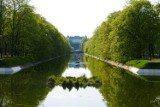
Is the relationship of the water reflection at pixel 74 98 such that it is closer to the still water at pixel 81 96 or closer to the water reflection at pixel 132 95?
the still water at pixel 81 96

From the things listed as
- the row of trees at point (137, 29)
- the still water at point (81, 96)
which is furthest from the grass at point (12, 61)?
the row of trees at point (137, 29)

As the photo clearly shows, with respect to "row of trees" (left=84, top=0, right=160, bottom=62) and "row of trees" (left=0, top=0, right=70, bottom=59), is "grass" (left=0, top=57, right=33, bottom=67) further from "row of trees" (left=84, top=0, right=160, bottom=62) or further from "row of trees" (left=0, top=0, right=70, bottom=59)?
"row of trees" (left=84, top=0, right=160, bottom=62)

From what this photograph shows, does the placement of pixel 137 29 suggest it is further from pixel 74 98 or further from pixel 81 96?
pixel 74 98

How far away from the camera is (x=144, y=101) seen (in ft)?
122

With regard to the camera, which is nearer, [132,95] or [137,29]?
[132,95]

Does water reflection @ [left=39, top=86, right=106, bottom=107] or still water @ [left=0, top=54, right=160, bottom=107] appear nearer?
still water @ [left=0, top=54, right=160, bottom=107]

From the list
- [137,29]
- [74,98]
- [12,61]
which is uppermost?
[137,29]

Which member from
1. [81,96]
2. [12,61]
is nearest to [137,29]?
[12,61]

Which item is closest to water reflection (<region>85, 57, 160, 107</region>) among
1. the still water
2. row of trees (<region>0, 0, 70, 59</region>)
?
the still water

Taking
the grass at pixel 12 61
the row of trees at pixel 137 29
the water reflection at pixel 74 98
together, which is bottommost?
the water reflection at pixel 74 98

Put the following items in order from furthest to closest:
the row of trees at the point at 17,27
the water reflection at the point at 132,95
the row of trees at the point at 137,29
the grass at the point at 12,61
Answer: the row of trees at the point at 17,27 < the row of trees at the point at 137,29 < the grass at the point at 12,61 < the water reflection at the point at 132,95

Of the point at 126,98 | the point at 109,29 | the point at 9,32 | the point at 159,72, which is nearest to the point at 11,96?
the point at 126,98

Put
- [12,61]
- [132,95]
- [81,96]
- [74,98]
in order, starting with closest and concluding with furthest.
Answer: [74,98] < [81,96] < [132,95] < [12,61]

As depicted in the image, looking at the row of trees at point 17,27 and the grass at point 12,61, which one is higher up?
the row of trees at point 17,27
